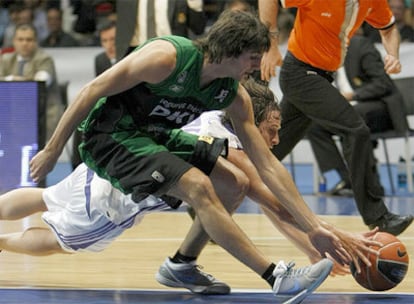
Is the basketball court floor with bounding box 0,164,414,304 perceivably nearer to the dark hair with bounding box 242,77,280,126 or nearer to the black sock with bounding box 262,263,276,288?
the black sock with bounding box 262,263,276,288

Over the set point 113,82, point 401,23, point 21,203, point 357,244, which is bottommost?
A: point 401,23

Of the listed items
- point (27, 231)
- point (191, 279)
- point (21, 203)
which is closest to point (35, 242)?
point (27, 231)

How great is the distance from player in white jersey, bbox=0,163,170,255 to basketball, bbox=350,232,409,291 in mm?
947

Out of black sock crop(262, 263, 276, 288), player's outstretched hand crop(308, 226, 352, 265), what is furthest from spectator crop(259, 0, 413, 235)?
black sock crop(262, 263, 276, 288)

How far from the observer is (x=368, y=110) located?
1102cm

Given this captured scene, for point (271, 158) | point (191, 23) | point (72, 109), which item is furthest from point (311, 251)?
point (191, 23)

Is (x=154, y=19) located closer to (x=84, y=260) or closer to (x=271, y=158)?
(x=84, y=260)

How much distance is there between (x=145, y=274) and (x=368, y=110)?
4.98 metres

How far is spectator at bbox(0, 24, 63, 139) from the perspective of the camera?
39.8ft

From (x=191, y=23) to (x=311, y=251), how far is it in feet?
14.2

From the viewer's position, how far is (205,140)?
18.8 feet

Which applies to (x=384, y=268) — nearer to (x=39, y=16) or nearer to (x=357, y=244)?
(x=357, y=244)

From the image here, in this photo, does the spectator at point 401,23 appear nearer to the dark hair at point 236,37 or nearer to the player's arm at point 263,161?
the player's arm at point 263,161

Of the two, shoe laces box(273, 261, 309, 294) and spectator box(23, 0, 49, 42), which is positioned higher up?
shoe laces box(273, 261, 309, 294)
